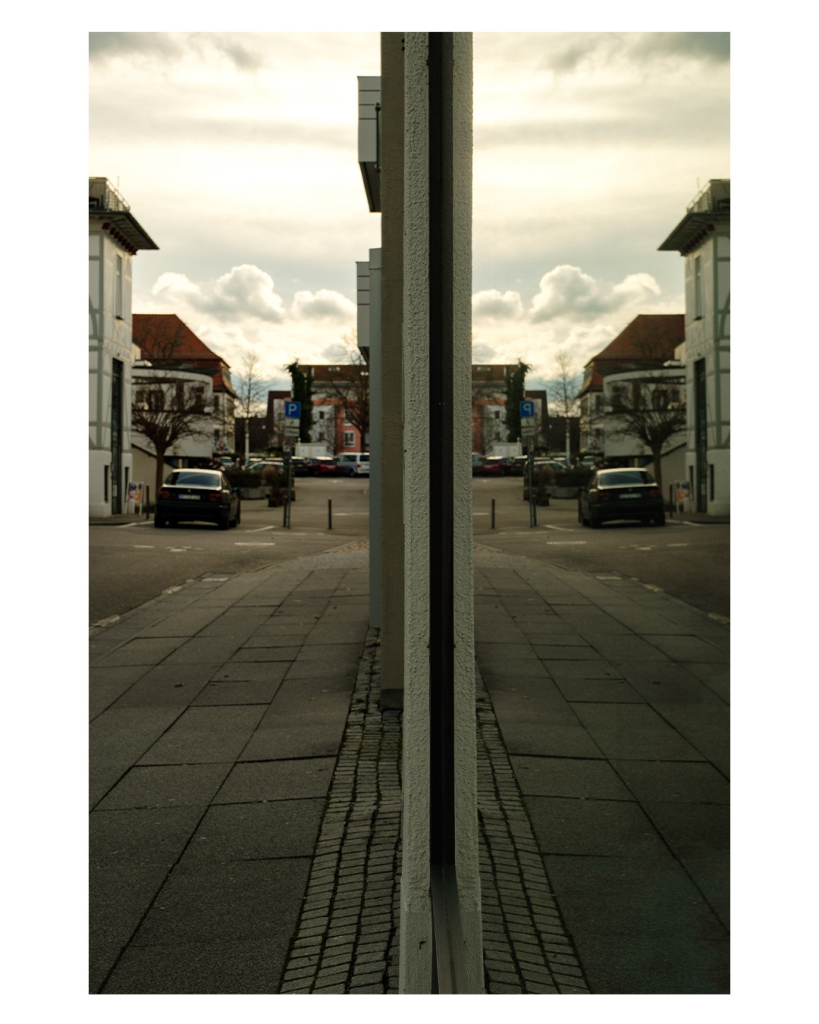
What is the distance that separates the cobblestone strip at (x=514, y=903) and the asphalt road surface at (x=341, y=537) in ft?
2.45

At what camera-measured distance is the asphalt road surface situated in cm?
182

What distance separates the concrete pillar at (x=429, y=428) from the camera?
1938 mm

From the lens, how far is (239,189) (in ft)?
8.69

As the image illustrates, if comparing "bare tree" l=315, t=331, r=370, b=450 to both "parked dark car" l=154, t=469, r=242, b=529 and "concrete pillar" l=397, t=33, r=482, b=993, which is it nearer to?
"parked dark car" l=154, t=469, r=242, b=529

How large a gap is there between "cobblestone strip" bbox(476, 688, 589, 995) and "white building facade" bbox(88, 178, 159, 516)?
1.17m

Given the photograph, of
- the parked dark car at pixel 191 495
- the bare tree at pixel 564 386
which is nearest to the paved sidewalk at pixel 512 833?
the bare tree at pixel 564 386

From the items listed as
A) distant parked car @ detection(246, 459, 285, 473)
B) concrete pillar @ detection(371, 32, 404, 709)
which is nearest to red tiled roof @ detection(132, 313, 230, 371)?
distant parked car @ detection(246, 459, 285, 473)

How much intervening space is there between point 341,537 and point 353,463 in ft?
6.12

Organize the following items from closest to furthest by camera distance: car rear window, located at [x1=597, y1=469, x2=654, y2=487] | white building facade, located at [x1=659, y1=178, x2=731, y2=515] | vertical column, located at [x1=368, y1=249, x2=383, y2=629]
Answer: white building facade, located at [x1=659, y1=178, x2=731, y2=515] < car rear window, located at [x1=597, y1=469, x2=654, y2=487] < vertical column, located at [x1=368, y1=249, x2=383, y2=629]

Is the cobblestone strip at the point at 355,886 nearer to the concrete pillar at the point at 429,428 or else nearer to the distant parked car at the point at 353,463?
the concrete pillar at the point at 429,428

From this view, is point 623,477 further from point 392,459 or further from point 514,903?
point 392,459
